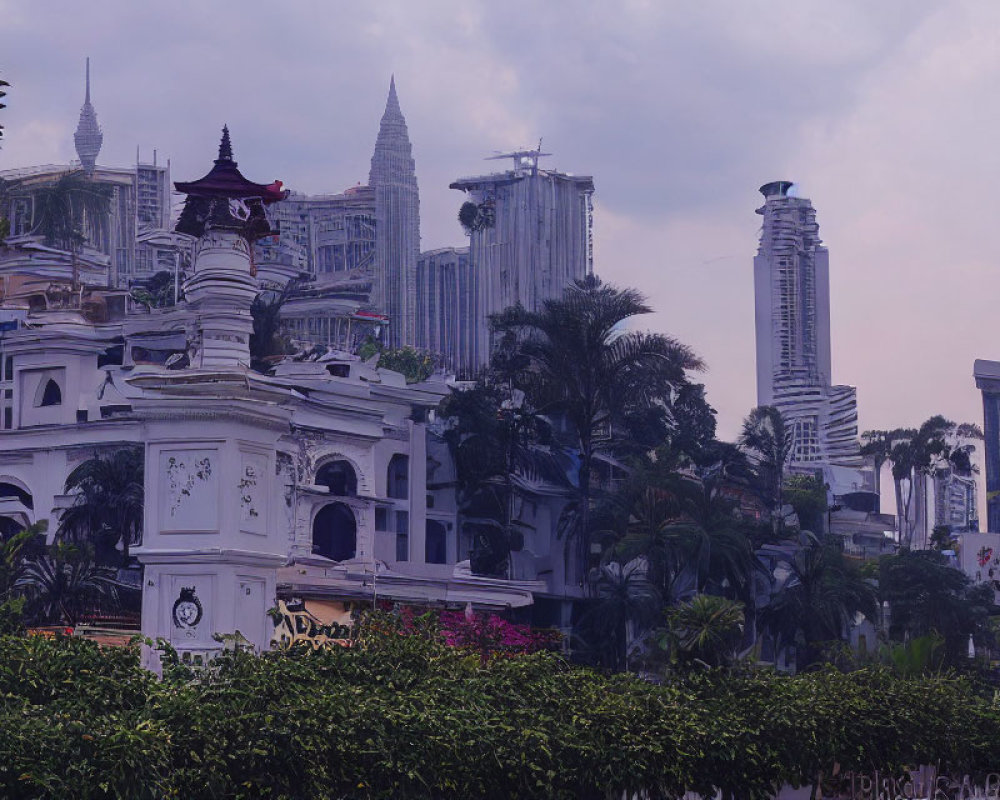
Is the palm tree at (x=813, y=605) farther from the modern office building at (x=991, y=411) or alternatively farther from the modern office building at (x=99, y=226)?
the modern office building at (x=991, y=411)

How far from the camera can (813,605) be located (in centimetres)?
7181

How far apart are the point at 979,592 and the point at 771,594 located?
665 inches

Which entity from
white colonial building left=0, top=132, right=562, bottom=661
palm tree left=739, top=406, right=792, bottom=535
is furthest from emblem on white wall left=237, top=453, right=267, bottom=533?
palm tree left=739, top=406, right=792, bottom=535

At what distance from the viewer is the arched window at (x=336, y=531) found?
209ft

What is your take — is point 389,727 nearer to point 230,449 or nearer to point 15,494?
point 230,449

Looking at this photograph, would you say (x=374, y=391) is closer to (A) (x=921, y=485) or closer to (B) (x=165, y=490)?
(B) (x=165, y=490)

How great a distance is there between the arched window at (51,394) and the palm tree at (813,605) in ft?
94.7

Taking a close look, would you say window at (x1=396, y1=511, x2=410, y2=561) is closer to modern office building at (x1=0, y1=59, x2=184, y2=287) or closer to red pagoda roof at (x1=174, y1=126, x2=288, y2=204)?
modern office building at (x1=0, y1=59, x2=184, y2=287)

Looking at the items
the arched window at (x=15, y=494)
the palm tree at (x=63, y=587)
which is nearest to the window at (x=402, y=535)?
the arched window at (x=15, y=494)

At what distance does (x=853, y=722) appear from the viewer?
30156 mm

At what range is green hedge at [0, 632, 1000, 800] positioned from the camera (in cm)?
1817

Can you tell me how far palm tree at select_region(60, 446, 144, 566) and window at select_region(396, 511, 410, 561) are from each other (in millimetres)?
11190

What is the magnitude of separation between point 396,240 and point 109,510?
98.9m

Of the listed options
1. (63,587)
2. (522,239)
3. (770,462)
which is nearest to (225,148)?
(63,587)
